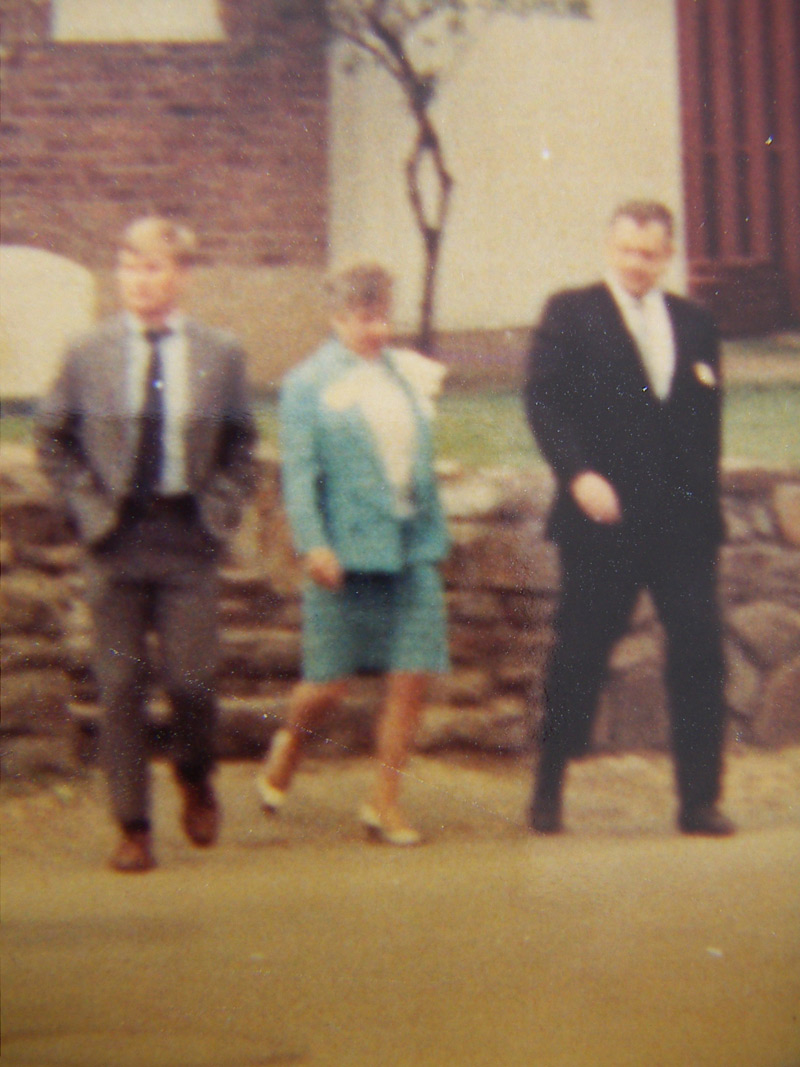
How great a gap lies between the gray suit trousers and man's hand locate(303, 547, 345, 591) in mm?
213

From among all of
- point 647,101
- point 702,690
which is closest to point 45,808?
point 702,690

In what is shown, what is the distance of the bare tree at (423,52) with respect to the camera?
2500 millimetres

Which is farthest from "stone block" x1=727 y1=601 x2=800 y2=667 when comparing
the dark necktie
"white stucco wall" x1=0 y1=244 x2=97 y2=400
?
"white stucco wall" x1=0 y1=244 x2=97 y2=400

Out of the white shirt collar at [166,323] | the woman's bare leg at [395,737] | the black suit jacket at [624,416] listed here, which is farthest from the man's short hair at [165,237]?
the woman's bare leg at [395,737]

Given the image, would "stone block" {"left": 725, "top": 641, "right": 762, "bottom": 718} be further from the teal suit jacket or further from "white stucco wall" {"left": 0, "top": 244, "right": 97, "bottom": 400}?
"white stucco wall" {"left": 0, "top": 244, "right": 97, "bottom": 400}

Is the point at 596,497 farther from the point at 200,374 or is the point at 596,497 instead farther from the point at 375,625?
the point at 200,374

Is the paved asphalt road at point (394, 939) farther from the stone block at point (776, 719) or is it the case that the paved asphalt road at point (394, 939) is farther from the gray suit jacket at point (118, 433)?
the gray suit jacket at point (118, 433)

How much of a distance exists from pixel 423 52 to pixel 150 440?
1.07 metres

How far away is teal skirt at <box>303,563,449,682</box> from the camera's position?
2500 millimetres

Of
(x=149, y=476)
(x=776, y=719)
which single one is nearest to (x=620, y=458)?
(x=776, y=719)

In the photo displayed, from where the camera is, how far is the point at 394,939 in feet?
8.45

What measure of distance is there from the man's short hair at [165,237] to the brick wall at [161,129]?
1.0 inches

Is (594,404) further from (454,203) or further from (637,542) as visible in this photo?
(454,203)

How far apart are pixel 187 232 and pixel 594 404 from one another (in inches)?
39.2
